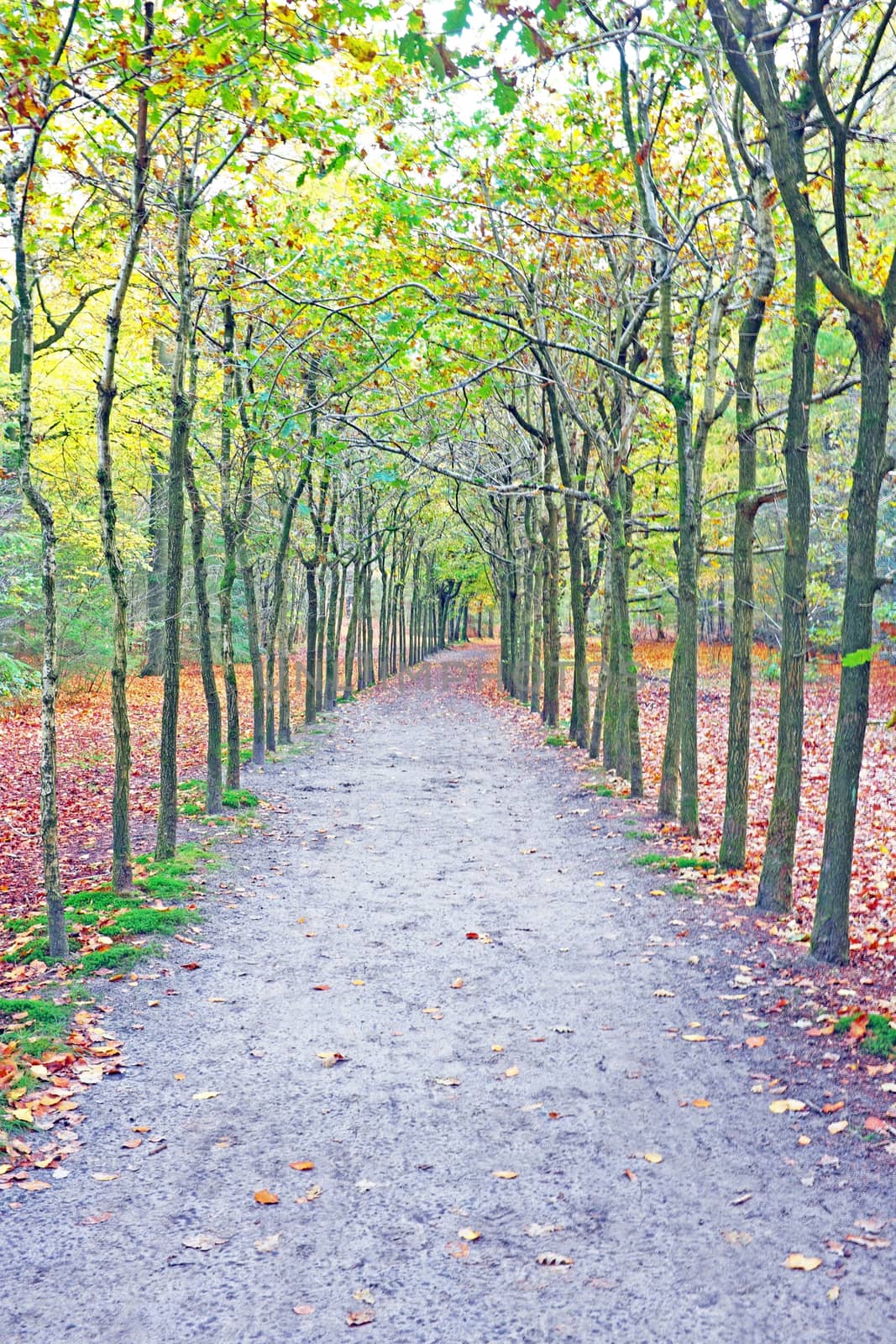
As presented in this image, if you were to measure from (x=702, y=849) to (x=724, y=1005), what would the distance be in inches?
176

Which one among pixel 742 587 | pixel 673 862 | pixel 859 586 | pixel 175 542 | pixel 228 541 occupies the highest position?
pixel 228 541

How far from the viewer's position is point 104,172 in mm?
9008

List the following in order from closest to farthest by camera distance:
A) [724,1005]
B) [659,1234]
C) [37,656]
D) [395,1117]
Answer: [659,1234]
[395,1117]
[724,1005]
[37,656]

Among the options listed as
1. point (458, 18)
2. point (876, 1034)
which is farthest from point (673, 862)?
point (458, 18)

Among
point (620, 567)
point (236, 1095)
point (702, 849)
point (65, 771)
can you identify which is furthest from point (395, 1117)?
point (65, 771)

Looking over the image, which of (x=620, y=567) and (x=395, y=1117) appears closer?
(x=395, y=1117)

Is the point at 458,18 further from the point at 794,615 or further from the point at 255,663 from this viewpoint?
the point at 255,663

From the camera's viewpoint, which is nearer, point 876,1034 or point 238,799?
point 876,1034

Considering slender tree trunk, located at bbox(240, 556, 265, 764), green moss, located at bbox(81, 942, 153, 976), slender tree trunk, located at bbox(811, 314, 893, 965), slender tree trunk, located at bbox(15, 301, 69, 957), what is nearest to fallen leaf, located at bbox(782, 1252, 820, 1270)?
slender tree trunk, located at bbox(811, 314, 893, 965)

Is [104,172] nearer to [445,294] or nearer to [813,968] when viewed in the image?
[445,294]

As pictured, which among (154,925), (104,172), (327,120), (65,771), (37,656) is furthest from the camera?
(37,656)

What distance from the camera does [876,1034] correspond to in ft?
18.8

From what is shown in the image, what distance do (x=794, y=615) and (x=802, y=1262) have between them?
5.28 metres

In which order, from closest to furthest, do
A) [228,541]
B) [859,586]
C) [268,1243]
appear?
[268,1243] < [859,586] < [228,541]
